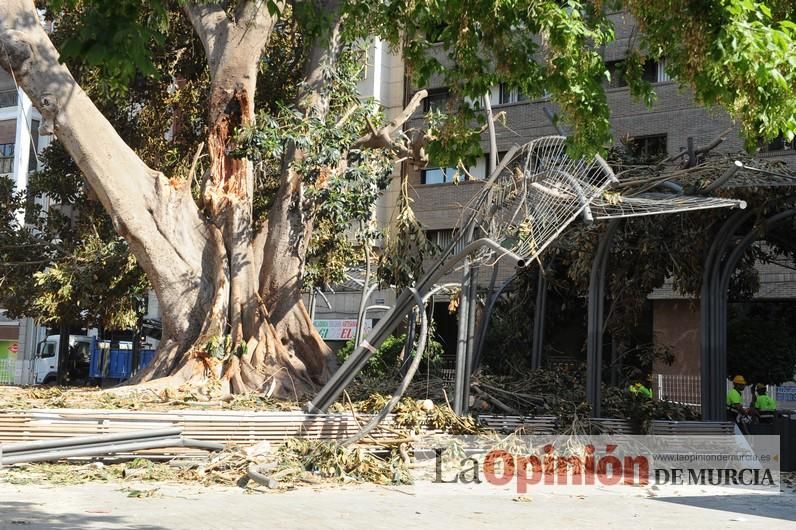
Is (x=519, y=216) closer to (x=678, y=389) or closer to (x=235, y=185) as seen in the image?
(x=235, y=185)

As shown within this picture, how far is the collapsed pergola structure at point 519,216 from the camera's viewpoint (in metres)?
12.2

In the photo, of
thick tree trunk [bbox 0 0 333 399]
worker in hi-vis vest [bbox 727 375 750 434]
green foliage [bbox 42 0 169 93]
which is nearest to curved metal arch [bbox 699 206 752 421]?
worker in hi-vis vest [bbox 727 375 750 434]

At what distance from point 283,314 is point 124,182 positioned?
12.1 feet

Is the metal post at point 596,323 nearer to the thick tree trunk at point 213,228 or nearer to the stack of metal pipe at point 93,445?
the thick tree trunk at point 213,228

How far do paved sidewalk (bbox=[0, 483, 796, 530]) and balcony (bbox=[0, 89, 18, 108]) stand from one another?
37.3 meters

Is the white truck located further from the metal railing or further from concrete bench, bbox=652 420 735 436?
concrete bench, bbox=652 420 735 436

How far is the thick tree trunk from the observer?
15.8 meters

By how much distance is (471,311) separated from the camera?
13680 millimetres

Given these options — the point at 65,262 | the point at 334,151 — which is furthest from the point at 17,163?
the point at 334,151

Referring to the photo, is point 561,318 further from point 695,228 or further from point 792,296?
point 792,296

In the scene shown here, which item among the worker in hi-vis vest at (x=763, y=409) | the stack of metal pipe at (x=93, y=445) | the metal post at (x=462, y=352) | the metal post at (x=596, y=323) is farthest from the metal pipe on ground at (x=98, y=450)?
the worker in hi-vis vest at (x=763, y=409)

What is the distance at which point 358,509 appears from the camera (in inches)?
360

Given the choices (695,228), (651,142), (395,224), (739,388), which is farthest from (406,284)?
(651,142)

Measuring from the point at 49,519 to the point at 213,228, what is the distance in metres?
9.69
